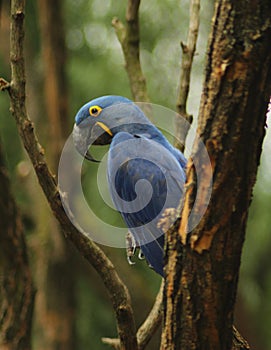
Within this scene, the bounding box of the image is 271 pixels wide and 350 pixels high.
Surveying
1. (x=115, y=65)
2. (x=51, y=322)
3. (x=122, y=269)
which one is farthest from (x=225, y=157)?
(x=115, y=65)

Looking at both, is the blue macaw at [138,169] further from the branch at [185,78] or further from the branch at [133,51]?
the branch at [133,51]

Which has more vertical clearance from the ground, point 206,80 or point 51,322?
point 206,80

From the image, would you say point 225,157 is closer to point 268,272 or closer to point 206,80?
point 206,80

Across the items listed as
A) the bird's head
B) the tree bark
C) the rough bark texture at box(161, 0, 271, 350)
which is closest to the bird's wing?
the bird's head

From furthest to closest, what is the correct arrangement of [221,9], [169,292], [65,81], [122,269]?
1. [65,81]
2. [122,269]
3. [169,292]
4. [221,9]

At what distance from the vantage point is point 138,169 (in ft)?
5.95

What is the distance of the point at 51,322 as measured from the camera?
165 inches

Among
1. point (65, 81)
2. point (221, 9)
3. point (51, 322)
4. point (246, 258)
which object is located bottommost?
point (51, 322)

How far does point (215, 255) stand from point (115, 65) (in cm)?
369

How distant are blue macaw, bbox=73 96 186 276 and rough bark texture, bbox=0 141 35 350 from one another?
570mm

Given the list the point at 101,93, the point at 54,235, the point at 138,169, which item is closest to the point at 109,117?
the point at 138,169

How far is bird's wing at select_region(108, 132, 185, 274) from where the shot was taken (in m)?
1.75

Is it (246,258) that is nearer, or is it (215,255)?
(215,255)

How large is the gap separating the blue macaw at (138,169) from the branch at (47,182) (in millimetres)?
187
